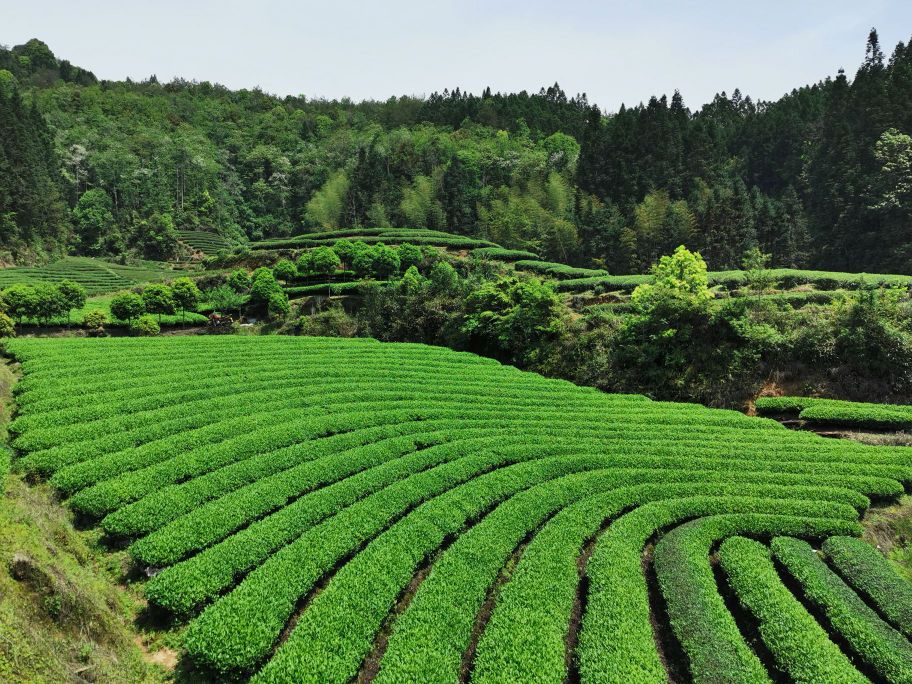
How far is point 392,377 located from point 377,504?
1407 centimetres

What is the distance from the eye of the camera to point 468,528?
15477 mm

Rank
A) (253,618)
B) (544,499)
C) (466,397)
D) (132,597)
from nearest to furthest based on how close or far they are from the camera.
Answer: (253,618) → (132,597) → (544,499) → (466,397)

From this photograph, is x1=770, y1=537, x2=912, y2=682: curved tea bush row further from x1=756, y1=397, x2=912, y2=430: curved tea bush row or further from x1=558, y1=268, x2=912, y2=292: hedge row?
x1=558, y1=268, x2=912, y2=292: hedge row

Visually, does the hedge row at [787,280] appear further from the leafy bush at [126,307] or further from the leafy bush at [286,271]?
the leafy bush at [126,307]

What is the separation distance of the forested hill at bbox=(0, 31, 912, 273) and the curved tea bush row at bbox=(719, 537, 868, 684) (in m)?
52.3

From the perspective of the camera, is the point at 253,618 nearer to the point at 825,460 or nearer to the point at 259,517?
the point at 259,517

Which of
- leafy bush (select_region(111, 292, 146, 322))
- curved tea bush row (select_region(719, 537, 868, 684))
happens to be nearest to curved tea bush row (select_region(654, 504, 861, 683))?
curved tea bush row (select_region(719, 537, 868, 684))

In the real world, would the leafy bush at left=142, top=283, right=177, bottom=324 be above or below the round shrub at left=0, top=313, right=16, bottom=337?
above

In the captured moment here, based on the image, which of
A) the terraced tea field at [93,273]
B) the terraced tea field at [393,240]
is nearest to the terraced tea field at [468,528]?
the terraced tea field at [93,273]

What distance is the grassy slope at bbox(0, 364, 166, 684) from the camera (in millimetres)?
8117

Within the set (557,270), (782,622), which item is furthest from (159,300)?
(782,622)

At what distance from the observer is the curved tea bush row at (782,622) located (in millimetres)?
10273

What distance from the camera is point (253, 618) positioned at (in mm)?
10594

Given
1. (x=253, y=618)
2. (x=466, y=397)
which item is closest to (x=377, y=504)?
(x=253, y=618)
